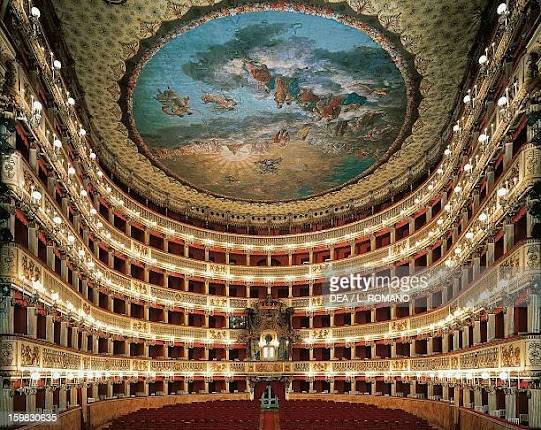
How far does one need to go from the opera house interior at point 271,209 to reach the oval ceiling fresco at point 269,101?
0.14 m

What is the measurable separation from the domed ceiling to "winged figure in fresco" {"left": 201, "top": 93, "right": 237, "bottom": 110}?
9 cm

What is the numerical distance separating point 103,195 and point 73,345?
380 inches

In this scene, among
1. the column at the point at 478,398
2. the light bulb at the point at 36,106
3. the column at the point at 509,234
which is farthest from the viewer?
the column at the point at 478,398

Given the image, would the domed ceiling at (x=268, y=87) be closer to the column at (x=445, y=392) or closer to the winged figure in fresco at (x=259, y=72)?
the winged figure in fresco at (x=259, y=72)

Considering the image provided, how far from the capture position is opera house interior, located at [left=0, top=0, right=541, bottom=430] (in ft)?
68.3

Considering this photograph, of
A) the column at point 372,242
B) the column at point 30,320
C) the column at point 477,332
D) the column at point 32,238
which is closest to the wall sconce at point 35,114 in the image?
the column at point 32,238

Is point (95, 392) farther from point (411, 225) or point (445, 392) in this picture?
point (411, 225)

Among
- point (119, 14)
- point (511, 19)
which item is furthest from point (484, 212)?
point (119, 14)

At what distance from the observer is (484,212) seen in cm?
2455

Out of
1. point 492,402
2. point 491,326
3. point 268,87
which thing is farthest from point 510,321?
point 268,87

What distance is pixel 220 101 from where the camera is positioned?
3148 cm

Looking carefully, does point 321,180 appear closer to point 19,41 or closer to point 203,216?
point 203,216

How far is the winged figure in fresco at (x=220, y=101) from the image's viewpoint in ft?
102

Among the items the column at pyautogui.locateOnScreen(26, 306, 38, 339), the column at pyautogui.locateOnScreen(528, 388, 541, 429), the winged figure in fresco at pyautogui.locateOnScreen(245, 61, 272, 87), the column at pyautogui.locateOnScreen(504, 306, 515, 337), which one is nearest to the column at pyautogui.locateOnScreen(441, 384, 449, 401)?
the column at pyautogui.locateOnScreen(504, 306, 515, 337)
